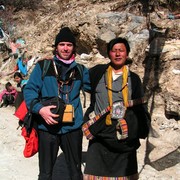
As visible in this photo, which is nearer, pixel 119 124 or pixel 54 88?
pixel 119 124

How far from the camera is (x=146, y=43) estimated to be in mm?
6582

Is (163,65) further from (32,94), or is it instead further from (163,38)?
(32,94)

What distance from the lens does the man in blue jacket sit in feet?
9.37

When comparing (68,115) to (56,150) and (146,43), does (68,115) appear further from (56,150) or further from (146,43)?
(146,43)

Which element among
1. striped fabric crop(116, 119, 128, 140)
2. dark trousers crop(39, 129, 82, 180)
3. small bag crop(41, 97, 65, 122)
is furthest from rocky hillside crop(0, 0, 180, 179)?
small bag crop(41, 97, 65, 122)

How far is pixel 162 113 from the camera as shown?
5352 mm

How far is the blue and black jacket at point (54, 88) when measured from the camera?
2.85 m

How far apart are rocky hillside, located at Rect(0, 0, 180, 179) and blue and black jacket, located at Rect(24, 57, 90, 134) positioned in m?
1.92

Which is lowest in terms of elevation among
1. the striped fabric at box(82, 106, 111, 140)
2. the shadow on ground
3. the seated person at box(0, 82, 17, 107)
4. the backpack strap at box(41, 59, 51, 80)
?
the shadow on ground

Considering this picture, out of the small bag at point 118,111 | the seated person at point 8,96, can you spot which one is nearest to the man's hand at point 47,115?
the small bag at point 118,111

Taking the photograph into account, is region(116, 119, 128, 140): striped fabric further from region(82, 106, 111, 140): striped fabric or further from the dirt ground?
the dirt ground

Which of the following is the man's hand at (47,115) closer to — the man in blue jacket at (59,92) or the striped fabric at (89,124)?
the man in blue jacket at (59,92)

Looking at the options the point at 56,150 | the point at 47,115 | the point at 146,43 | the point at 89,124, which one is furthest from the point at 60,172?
the point at 146,43

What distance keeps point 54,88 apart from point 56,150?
25.4 inches
